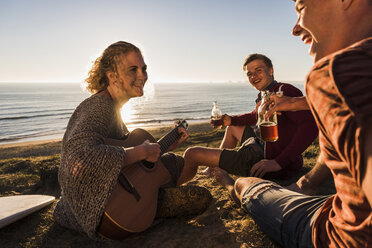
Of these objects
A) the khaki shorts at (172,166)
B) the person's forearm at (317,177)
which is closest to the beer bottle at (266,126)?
the person's forearm at (317,177)

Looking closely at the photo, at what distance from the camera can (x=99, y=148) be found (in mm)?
2436

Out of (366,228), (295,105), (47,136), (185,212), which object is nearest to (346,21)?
(366,228)

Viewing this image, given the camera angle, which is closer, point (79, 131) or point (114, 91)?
point (79, 131)

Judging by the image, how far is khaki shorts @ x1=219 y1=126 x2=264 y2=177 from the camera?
12.8 feet

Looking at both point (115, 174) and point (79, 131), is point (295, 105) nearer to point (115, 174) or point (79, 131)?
point (115, 174)

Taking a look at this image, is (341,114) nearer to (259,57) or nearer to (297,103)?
(297,103)

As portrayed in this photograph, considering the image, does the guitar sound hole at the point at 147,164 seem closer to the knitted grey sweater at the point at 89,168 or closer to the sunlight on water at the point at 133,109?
the knitted grey sweater at the point at 89,168

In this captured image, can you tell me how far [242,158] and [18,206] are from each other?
348cm

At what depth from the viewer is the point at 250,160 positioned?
390 cm

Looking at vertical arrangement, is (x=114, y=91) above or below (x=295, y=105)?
above

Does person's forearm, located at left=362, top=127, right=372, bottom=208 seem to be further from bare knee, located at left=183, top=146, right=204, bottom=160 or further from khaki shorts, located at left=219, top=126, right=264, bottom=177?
bare knee, located at left=183, top=146, right=204, bottom=160

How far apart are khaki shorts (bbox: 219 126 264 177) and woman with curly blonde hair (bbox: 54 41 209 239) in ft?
3.60

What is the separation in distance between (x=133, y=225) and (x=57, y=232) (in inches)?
49.2

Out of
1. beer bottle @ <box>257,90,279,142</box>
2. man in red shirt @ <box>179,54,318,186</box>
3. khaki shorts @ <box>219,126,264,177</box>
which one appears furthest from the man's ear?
khaki shorts @ <box>219,126,264,177</box>
